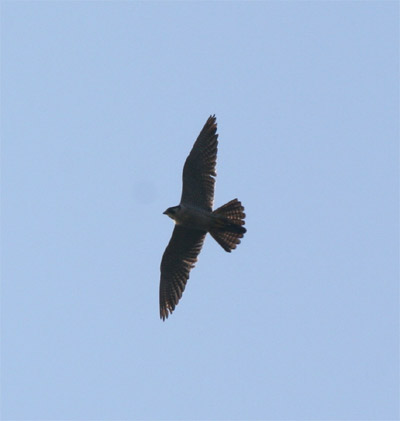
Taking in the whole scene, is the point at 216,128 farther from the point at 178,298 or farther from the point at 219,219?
the point at 178,298

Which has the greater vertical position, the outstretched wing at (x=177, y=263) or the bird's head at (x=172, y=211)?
the bird's head at (x=172, y=211)

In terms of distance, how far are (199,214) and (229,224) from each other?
0.52 metres

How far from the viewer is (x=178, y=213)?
14.0 m

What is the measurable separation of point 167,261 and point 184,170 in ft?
5.50

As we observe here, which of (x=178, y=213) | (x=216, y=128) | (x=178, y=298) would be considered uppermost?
(x=216, y=128)

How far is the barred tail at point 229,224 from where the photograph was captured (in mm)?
13789

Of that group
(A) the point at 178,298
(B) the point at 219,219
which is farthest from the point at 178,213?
(A) the point at 178,298

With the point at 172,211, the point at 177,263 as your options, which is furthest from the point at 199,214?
the point at 177,263

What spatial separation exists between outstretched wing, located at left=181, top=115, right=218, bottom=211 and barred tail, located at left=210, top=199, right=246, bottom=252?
304 mm

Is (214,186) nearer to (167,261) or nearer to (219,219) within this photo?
(219,219)

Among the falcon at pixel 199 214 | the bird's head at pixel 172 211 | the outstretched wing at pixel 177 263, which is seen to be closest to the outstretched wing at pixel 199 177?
the falcon at pixel 199 214

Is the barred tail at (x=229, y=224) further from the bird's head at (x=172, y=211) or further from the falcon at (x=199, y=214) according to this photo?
the bird's head at (x=172, y=211)

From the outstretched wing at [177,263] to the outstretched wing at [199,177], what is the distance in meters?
0.55

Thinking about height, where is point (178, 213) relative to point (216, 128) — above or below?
below
